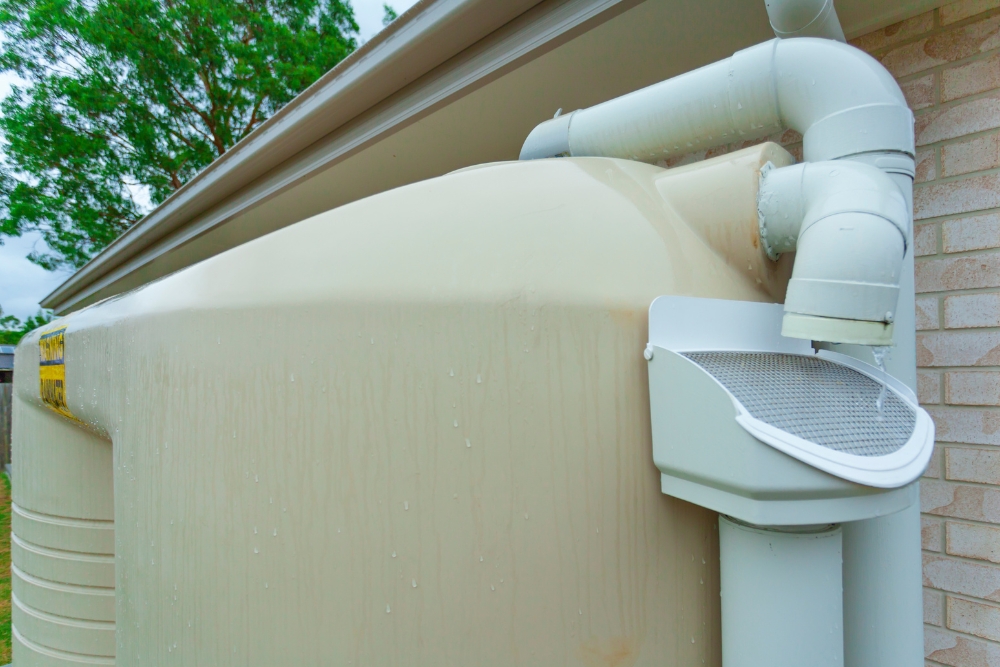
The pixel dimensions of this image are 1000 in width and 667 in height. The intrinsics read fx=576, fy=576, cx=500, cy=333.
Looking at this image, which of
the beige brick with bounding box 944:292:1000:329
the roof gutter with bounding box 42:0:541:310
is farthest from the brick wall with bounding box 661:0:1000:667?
the roof gutter with bounding box 42:0:541:310

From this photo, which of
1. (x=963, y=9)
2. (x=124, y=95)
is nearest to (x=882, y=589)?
(x=963, y=9)

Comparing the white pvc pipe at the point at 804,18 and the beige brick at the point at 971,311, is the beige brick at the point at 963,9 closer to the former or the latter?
the white pvc pipe at the point at 804,18

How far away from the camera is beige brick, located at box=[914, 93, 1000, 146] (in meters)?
1.73

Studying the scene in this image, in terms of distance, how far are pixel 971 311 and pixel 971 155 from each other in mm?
479

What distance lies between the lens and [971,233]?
A: 1.77 m

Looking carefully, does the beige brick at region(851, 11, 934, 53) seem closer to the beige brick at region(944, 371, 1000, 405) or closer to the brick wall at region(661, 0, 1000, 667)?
the brick wall at region(661, 0, 1000, 667)

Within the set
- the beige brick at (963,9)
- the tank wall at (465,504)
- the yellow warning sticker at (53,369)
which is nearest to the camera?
the tank wall at (465,504)

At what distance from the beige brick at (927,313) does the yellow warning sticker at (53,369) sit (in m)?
3.09

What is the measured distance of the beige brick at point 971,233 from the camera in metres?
1.73

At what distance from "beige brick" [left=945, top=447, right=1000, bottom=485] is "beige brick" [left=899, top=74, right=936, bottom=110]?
1101 millimetres

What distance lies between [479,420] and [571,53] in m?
1.83

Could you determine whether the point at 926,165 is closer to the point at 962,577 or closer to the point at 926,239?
the point at 926,239

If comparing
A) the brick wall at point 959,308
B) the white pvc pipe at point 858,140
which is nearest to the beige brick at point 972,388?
the brick wall at point 959,308

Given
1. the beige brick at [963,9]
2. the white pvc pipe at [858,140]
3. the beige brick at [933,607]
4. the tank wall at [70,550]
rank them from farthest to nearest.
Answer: the tank wall at [70,550], the beige brick at [933,607], the beige brick at [963,9], the white pvc pipe at [858,140]
